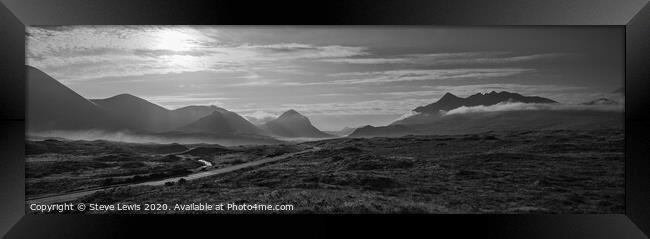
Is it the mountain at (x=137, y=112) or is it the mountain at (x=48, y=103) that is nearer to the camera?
the mountain at (x=48, y=103)

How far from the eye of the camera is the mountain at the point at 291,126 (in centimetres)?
602

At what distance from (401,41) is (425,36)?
35 cm

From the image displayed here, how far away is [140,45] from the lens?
6.01 metres

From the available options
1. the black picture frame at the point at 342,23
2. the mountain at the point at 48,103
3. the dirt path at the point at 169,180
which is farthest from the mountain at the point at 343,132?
the mountain at the point at 48,103

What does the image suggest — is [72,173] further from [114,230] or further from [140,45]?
[140,45]

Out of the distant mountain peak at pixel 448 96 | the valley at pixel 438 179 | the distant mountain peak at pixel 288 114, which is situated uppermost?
the distant mountain peak at pixel 448 96

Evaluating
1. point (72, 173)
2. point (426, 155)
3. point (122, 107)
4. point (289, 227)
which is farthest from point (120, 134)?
point (426, 155)

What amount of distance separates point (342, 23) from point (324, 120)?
143 centimetres

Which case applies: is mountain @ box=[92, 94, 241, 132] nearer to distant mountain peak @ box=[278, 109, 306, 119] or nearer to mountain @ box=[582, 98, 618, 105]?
distant mountain peak @ box=[278, 109, 306, 119]

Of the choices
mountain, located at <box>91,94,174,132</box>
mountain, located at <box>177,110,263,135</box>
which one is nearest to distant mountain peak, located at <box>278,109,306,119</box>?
mountain, located at <box>177,110,263,135</box>

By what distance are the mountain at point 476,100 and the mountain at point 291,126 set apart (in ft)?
5.16

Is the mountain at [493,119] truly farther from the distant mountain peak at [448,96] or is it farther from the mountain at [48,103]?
the mountain at [48,103]

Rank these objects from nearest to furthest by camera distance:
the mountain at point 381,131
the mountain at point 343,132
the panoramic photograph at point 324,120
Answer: the panoramic photograph at point 324,120 → the mountain at point 381,131 → the mountain at point 343,132

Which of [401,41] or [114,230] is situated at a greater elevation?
[401,41]
